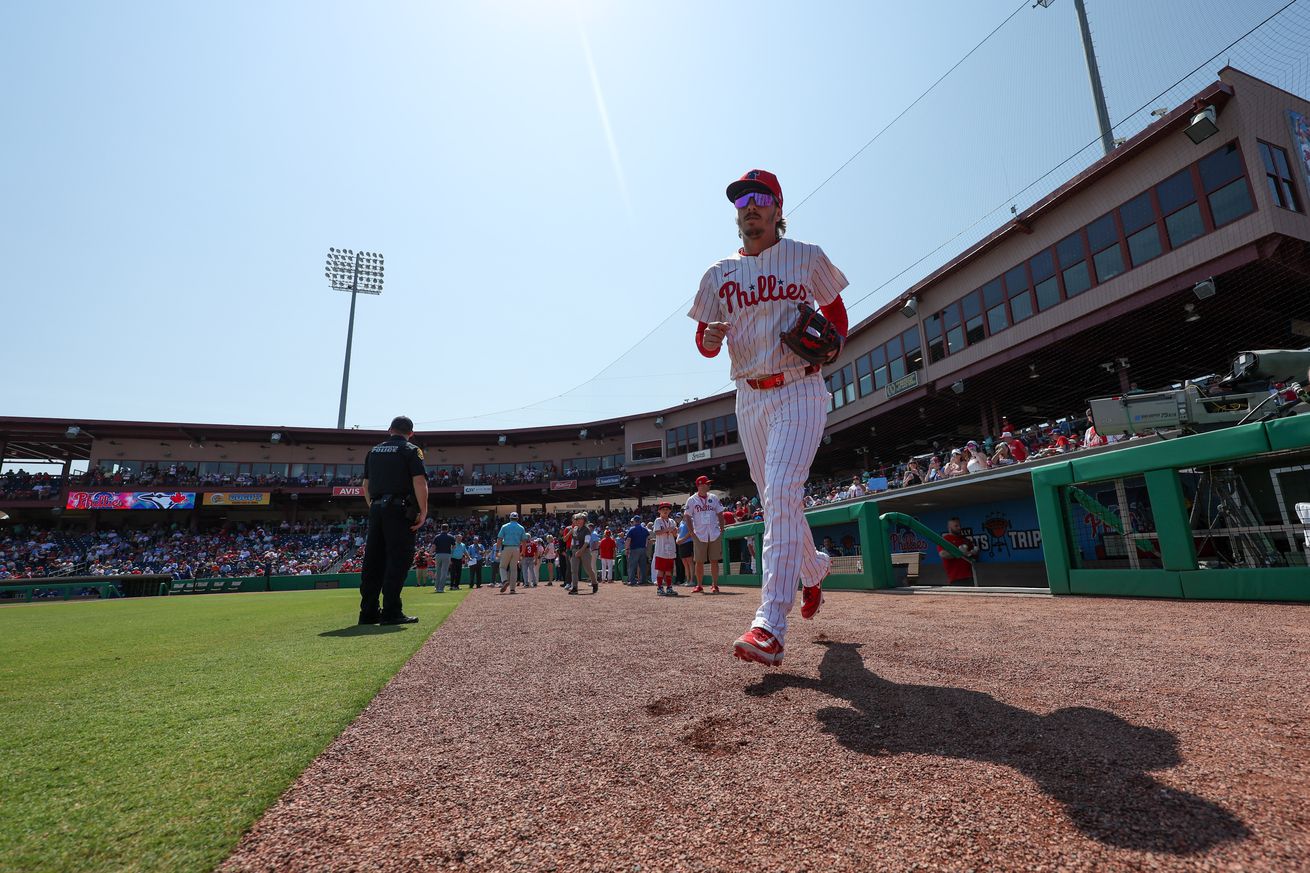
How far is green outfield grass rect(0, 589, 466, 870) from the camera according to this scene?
3.17 feet

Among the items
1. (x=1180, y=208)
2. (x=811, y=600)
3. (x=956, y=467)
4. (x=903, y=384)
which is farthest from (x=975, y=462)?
(x=811, y=600)

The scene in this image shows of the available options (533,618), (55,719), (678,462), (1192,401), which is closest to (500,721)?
(55,719)

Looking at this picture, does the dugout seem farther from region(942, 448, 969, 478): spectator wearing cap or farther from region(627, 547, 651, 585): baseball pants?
region(627, 547, 651, 585): baseball pants

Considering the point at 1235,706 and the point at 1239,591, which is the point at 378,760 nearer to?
the point at 1235,706

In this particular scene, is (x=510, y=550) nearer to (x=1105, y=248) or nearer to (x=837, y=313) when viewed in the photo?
(x=837, y=313)

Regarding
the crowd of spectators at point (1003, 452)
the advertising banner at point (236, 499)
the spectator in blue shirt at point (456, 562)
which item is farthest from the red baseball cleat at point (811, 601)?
the advertising banner at point (236, 499)

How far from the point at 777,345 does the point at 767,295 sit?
27cm

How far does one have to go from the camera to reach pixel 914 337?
18.8 metres

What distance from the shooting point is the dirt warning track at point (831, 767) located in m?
0.92

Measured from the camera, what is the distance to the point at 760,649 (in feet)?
6.94

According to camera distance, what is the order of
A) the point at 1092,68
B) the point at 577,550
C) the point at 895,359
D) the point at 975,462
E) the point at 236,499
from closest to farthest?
the point at 975,462 < the point at 577,550 < the point at 1092,68 < the point at 895,359 < the point at 236,499

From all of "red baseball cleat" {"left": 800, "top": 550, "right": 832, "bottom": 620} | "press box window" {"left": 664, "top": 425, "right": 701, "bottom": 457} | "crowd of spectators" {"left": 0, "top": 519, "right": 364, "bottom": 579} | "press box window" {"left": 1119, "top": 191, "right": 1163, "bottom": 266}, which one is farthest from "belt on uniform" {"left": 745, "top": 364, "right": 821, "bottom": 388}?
"press box window" {"left": 664, "top": 425, "right": 701, "bottom": 457}

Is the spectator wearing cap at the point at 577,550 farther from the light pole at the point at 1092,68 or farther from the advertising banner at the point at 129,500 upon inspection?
the advertising banner at the point at 129,500

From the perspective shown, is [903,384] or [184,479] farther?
[184,479]
